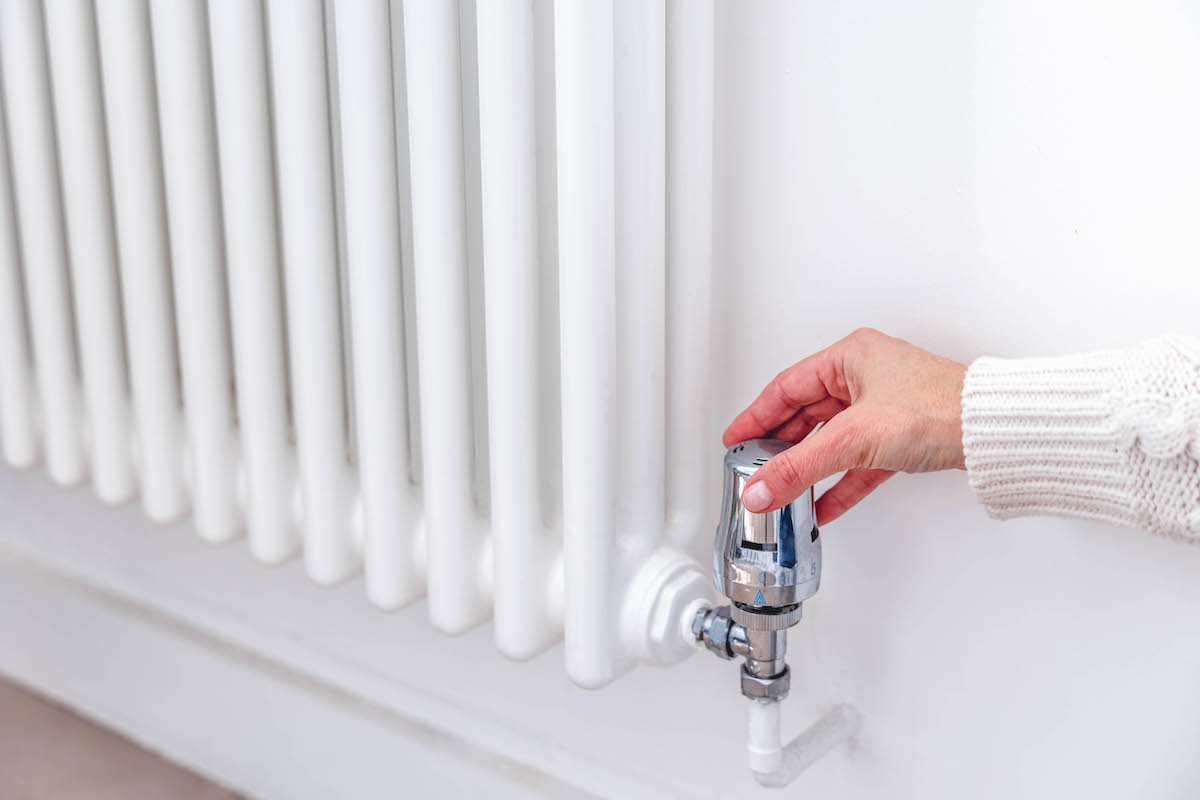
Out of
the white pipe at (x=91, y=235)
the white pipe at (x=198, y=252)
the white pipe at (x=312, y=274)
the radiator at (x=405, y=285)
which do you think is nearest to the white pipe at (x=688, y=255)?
the radiator at (x=405, y=285)

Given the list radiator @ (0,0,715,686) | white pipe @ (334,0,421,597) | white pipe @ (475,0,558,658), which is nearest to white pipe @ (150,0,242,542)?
radiator @ (0,0,715,686)

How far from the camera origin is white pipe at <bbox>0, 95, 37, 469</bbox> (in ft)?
3.27

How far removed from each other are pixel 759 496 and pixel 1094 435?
0.17 metres

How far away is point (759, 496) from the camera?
625 millimetres

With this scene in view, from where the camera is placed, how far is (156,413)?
3.05 feet

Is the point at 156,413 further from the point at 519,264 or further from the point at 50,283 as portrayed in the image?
the point at 519,264

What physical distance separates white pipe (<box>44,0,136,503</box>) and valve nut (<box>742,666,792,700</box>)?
Answer: 58 centimetres

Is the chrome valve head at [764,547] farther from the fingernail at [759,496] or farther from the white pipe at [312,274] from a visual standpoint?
the white pipe at [312,274]

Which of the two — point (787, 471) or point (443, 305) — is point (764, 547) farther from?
point (443, 305)

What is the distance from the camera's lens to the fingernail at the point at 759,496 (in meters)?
0.62

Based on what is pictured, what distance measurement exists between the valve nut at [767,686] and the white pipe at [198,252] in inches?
17.8

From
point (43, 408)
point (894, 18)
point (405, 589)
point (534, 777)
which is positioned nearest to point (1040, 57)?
point (894, 18)

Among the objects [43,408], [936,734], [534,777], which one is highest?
[43,408]

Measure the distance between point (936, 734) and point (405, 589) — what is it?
0.38m
